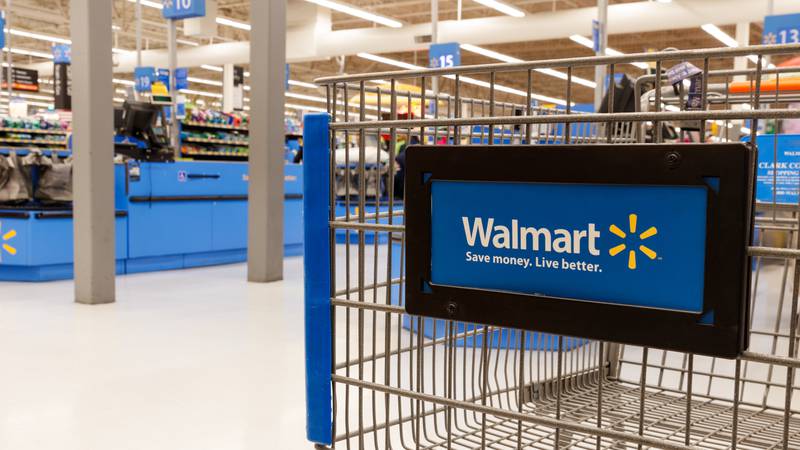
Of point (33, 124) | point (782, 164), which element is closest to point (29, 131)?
point (33, 124)

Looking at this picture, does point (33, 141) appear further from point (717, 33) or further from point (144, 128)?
point (717, 33)

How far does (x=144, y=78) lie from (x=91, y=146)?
968cm

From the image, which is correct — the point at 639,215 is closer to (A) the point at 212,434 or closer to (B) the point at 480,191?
(B) the point at 480,191

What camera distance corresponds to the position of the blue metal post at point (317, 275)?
1.29 m

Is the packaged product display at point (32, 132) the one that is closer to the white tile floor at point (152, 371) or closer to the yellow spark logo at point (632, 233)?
the white tile floor at point (152, 371)

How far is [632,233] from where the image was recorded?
38.2 inches

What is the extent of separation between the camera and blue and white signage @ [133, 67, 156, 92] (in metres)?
13.8

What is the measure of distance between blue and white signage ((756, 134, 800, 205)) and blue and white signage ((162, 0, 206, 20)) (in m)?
6.15

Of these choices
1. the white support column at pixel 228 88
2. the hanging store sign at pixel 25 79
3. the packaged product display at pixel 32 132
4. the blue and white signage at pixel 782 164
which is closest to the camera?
the blue and white signage at pixel 782 164

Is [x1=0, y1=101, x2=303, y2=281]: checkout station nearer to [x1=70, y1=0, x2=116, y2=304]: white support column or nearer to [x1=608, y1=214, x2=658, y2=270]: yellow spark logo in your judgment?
[x1=70, y1=0, x2=116, y2=304]: white support column

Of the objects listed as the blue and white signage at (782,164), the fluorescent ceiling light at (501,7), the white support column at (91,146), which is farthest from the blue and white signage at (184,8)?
the blue and white signage at (782,164)

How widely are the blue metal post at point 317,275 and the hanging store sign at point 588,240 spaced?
198 millimetres

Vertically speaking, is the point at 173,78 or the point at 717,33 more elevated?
the point at 717,33

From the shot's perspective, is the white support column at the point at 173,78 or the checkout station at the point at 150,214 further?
the white support column at the point at 173,78
